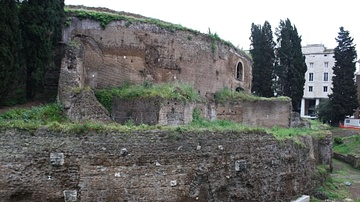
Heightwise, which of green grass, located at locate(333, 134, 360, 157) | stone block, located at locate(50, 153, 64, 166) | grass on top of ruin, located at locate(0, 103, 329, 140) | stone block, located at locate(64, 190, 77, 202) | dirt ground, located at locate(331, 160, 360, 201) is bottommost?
dirt ground, located at locate(331, 160, 360, 201)

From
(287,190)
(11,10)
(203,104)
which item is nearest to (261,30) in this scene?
(203,104)

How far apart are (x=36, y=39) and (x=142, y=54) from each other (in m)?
4.75

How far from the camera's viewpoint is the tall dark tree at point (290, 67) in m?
34.2

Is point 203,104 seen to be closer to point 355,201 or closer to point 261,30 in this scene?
point 355,201

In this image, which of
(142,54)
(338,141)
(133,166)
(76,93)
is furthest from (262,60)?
(133,166)

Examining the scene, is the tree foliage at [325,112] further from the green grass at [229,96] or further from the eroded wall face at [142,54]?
the eroded wall face at [142,54]

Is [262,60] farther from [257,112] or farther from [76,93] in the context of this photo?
[76,93]

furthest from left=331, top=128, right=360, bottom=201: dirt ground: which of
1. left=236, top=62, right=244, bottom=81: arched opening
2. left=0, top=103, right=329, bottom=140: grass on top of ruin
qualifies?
left=236, top=62, right=244, bottom=81: arched opening

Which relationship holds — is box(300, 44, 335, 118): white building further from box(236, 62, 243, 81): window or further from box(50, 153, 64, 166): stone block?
box(50, 153, 64, 166): stone block

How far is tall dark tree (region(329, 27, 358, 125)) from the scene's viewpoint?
36.2 m

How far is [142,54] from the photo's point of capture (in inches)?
676

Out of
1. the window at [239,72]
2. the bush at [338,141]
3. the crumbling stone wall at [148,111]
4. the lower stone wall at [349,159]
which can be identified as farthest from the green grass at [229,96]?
the bush at [338,141]

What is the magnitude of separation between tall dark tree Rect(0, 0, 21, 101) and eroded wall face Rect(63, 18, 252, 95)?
133 inches

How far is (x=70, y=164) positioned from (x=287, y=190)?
777cm
